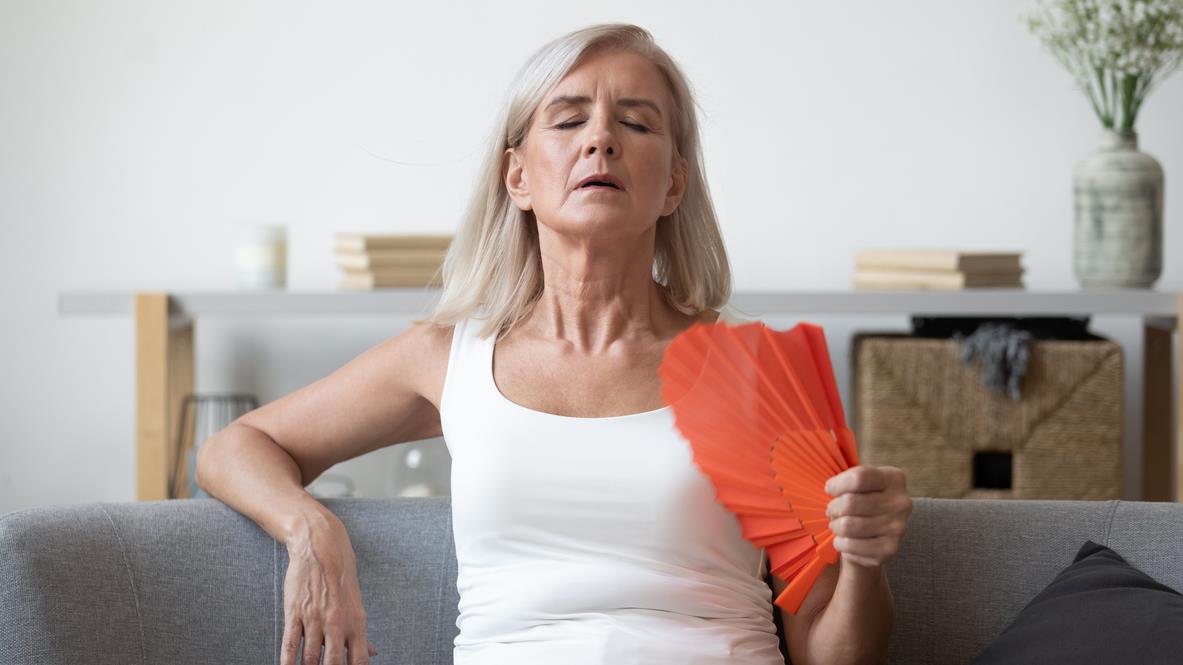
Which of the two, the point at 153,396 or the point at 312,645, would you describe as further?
the point at 153,396

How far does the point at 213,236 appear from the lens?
329 centimetres

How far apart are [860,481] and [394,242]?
189cm

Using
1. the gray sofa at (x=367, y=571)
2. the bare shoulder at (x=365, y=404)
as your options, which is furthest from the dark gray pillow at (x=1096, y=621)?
the bare shoulder at (x=365, y=404)

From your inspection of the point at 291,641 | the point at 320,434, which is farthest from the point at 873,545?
the point at 320,434

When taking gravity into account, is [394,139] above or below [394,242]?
above

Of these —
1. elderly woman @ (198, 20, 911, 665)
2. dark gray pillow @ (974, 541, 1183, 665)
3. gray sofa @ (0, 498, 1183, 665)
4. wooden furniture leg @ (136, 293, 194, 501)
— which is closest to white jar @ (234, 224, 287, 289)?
wooden furniture leg @ (136, 293, 194, 501)

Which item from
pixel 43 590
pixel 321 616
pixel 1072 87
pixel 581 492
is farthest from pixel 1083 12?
pixel 43 590

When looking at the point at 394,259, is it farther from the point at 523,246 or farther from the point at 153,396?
the point at 523,246

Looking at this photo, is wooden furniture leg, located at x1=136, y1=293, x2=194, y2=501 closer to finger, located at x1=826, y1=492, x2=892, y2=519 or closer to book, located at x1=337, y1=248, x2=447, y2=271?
book, located at x1=337, y1=248, x2=447, y2=271

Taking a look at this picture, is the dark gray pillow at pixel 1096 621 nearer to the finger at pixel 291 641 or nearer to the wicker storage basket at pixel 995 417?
the finger at pixel 291 641

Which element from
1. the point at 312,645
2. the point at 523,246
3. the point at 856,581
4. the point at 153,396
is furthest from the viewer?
the point at 153,396

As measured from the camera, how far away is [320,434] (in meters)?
1.58

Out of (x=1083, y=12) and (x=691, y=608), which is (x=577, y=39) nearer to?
(x=691, y=608)

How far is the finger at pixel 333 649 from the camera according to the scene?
1356mm
